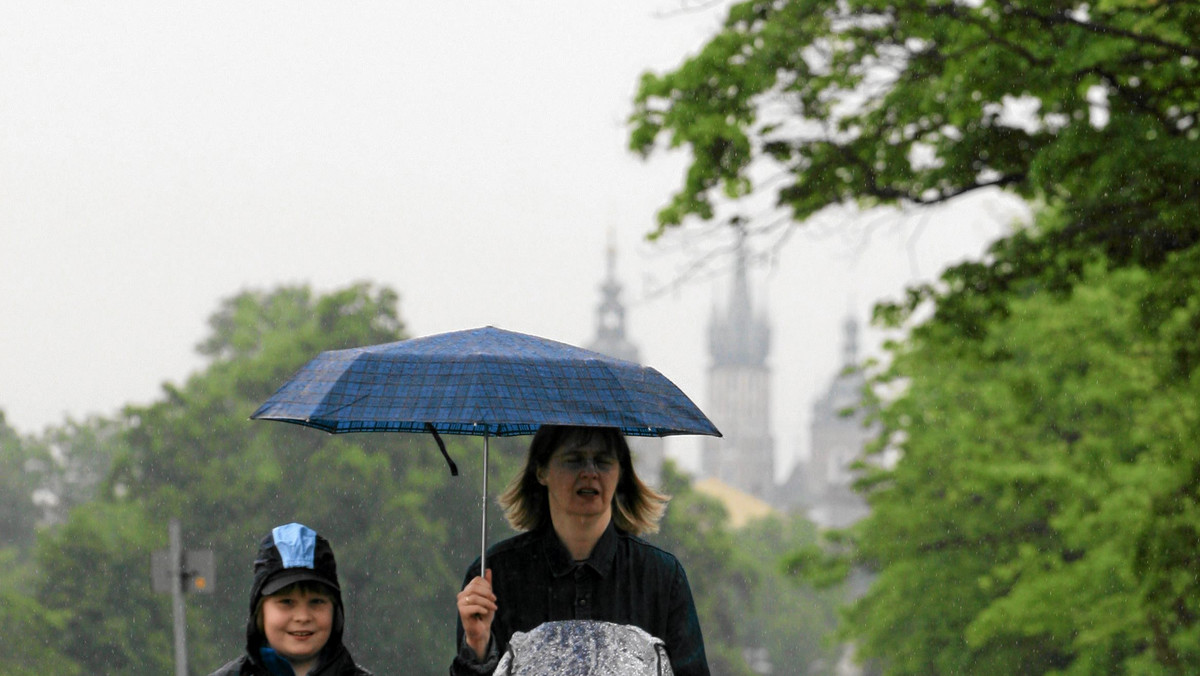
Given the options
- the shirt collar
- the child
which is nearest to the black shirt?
the shirt collar

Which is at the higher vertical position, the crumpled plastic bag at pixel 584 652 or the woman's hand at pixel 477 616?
the woman's hand at pixel 477 616

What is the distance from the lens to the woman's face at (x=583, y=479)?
3.86 meters

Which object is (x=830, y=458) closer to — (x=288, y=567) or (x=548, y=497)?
(x=548, y=497)

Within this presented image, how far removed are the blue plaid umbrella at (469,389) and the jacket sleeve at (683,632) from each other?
369mm

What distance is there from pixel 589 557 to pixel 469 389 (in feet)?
1.53

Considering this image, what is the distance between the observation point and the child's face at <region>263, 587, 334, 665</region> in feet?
11.5

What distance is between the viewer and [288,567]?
3490mm

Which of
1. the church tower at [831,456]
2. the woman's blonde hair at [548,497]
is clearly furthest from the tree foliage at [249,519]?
the church tower at [831,456]

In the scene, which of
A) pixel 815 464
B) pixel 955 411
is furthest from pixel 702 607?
pixel 815 464

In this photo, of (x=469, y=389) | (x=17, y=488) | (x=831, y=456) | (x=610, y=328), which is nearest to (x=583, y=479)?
(x=469, y=389)

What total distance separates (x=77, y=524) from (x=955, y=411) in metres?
17.3

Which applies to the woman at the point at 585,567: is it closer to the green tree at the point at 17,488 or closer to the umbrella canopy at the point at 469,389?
the umbrella canopy at the point at 469,389

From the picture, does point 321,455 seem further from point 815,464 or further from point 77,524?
point 815,464

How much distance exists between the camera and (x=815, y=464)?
640 ft
